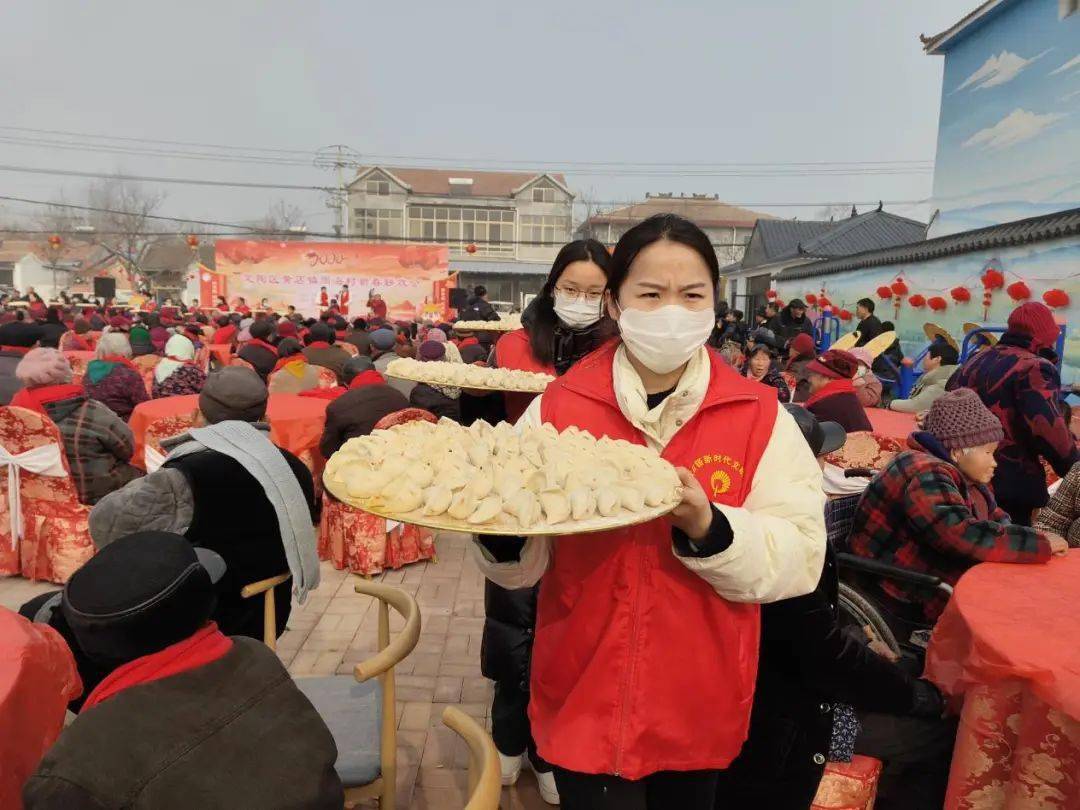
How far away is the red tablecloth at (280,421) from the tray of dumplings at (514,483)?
4281 mm

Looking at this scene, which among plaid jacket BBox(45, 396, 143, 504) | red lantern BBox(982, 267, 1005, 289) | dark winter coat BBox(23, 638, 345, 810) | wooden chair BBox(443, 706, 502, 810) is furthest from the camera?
red lantern BBox(982, 267, 1005, 289)

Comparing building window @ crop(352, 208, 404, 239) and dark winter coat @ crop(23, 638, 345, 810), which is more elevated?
building window @ crop(352, 208, 404, 239)

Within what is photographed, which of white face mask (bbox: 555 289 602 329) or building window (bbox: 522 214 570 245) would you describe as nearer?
white face mask (bbox: 555 289 602 329)

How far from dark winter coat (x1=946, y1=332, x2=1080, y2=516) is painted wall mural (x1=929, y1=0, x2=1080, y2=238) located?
11575mm

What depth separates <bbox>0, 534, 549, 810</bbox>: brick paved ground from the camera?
2926 mm

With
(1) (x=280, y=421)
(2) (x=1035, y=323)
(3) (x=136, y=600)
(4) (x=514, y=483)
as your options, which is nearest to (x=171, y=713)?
(3) (x=136, y=600)

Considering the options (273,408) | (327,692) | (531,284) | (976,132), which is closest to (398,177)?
(531,284)

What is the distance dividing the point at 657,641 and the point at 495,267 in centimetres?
4246

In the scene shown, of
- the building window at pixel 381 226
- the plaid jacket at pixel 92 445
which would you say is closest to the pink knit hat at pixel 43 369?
the plaid jacket at pixel 92 445

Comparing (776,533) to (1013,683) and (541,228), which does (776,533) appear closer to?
(1013,683)

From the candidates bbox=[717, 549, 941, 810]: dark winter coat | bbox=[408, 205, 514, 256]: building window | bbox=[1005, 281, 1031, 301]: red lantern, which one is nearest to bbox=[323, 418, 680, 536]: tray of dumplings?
bbox=[717, 549, 941, 810]: dark winter coat

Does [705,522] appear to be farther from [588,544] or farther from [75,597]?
[75,597]

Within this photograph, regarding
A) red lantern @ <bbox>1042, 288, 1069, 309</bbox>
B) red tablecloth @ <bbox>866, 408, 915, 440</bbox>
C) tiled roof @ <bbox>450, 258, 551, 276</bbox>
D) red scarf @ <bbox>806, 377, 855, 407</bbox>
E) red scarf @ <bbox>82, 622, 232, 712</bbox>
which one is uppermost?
tiled roof @ <bbox>450, 258, 551, 276</bbox>

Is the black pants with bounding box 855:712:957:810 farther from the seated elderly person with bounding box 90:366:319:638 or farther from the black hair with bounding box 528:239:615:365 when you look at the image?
the seated elderly person with bounding box 90:366:319:638
